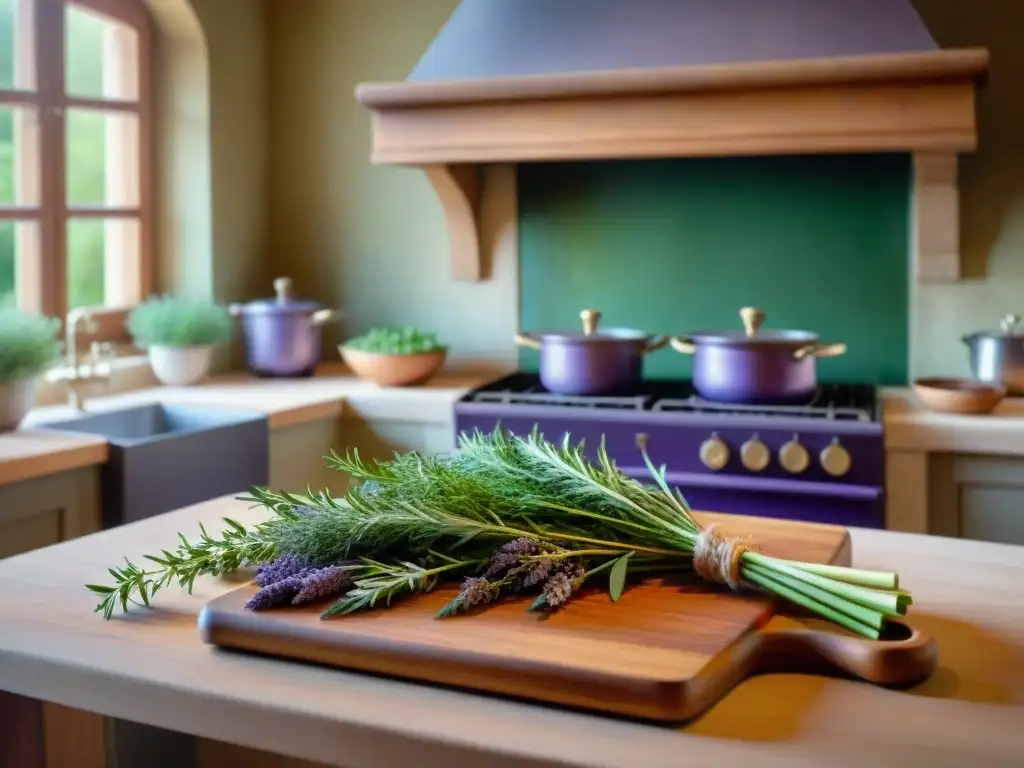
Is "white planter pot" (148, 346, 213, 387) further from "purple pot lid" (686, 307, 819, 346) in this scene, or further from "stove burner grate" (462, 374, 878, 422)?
"purple pot lid" (686, 307, 819, 346)

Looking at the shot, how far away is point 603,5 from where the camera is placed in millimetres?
2908

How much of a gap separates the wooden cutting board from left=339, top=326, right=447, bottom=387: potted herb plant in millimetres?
1988

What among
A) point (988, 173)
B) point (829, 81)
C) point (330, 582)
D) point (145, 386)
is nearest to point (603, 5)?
point (829, 81)

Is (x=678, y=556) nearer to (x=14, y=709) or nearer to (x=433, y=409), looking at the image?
(x=14, y=709)

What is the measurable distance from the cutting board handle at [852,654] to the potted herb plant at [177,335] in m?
2.41

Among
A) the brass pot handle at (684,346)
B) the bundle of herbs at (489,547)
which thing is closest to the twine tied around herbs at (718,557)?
the bundle of herbs at (489,547)

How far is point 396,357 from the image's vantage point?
3.05 meters

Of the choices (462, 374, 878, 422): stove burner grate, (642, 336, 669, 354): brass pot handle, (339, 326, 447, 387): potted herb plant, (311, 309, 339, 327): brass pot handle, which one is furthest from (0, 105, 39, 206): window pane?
(642, 336, 669, 354): brass pot handle

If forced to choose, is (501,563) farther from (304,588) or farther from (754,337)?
(754,337)

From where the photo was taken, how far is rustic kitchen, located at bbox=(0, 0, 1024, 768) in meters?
0.94

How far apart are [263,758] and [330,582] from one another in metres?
0.63

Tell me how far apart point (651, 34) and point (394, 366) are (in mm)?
1076

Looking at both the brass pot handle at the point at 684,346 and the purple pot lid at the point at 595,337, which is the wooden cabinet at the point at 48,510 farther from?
the brass pot handle at the point at 684,346

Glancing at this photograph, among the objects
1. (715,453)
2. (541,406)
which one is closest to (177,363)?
(541,406)
